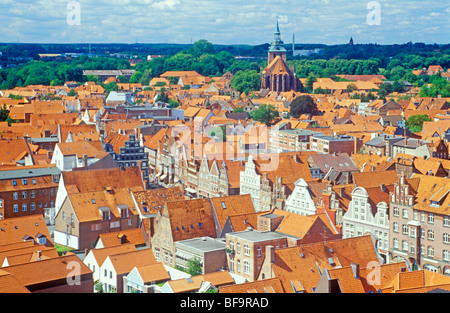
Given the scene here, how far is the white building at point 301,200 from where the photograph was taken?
2348 centimetres

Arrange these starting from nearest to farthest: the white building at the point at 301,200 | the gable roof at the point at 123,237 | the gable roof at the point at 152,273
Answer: the gable roof at the point at 152,273
the gable roof at the point at 123,237
the white building at the point at 301,200

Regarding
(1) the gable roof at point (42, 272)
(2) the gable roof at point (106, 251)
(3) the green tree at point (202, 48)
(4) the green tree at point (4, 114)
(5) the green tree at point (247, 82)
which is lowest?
(2) the gable roof at point (106, 251)

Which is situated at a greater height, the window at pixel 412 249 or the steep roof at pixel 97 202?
the steep roof at pixel 97 202

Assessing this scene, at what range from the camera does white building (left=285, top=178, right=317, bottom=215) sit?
23.5m

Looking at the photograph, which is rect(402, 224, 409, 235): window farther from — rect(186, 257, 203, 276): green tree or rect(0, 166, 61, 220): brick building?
rect(0, 166, 61, 220): brick building

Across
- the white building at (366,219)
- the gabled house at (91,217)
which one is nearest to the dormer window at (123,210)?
the gabled house at (91,217)

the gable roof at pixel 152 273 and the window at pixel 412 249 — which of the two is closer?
the gable roof at pixel 152 273

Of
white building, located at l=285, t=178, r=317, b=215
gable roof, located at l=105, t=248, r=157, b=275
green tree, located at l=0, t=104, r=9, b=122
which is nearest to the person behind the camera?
gable roof, located at l=105, t=248, r=157, b=275

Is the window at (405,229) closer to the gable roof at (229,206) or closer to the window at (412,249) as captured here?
the window at (412,249)

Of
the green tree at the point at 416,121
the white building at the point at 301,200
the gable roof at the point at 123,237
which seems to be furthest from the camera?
the green tree at the point at 416,121

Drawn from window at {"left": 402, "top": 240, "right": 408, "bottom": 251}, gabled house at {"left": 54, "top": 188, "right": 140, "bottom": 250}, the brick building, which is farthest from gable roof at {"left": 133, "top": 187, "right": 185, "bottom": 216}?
window at {"left": 402, "top": 240, "right": 408, "bottom": 251}
